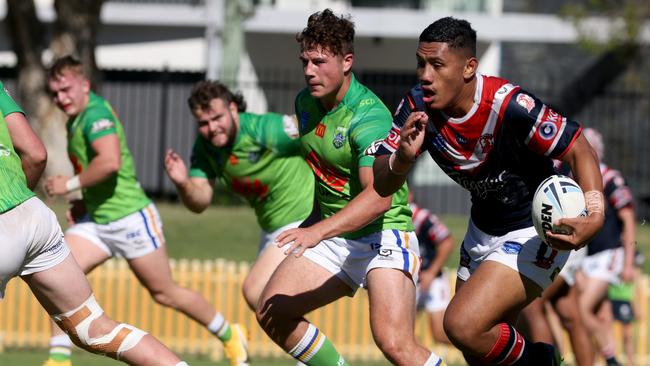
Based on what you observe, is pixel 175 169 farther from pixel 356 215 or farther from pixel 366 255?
pixel 356 215

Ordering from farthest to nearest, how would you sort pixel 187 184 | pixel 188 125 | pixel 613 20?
pixel 613 20, pixel 188 125, pixel 187 184

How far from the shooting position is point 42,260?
18.9 ft

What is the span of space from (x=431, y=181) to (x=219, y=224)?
5.04m

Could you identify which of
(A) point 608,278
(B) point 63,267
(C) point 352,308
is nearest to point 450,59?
(B) point 63,267

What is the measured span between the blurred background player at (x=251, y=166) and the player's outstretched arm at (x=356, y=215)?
180 centimetres

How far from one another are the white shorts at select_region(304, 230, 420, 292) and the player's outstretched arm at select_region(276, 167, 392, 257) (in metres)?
0.36

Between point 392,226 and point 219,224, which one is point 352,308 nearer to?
point 392,226

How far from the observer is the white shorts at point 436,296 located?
11.0 m

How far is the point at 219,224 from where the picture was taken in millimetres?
19344

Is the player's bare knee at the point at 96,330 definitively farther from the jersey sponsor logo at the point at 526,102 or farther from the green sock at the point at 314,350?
the jersey sponsor logo at the point at 526,102

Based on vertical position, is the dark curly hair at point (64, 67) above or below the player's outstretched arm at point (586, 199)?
below

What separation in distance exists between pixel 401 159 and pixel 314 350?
4.72 ft

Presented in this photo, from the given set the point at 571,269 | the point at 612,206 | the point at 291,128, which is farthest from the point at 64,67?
the point at 612,206

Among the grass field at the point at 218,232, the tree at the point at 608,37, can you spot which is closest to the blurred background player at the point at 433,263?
the grass field at the point at 218,232
